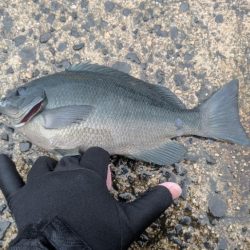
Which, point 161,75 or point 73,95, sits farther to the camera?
point 161,75

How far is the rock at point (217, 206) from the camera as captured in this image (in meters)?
2.94

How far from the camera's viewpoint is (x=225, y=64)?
10.4 ft

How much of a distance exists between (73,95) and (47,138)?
0.31 m

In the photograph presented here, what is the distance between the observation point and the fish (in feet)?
8.77

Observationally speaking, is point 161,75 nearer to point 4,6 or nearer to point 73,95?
point 73,95

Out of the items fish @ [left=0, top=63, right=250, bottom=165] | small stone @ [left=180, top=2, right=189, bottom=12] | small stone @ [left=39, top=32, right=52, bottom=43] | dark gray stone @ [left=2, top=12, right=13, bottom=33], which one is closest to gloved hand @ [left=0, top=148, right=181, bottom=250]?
fish @ [left=0, top=63, right=250, bottom=165]

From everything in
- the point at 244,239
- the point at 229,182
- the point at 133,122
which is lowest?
the point at 244,239

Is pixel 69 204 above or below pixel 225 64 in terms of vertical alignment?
below

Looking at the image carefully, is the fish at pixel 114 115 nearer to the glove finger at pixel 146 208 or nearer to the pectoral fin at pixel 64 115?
the pectoral fin at pixel 64 115

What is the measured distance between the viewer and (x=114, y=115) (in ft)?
8.93

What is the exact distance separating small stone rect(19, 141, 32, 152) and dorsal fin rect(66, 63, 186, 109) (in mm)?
599

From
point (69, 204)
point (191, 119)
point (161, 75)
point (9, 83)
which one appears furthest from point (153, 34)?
point (69, 204)

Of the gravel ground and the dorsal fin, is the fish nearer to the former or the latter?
the dorsal fin

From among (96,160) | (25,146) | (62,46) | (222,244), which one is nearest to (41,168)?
(96,160)
